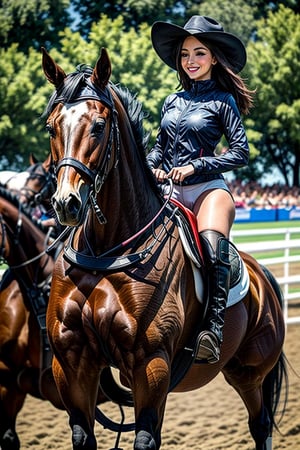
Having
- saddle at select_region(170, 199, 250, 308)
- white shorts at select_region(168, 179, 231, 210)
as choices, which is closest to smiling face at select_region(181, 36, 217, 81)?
white shorts at select_region(168, 179, 231, 210)

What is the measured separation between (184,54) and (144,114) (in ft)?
2.17

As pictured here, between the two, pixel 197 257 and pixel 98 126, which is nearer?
pixel 98 126

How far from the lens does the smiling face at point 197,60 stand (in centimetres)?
445

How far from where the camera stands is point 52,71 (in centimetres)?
363

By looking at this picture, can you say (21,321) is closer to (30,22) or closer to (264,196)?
(264,196)

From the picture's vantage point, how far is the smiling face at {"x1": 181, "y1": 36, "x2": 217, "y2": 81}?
445 centimetres

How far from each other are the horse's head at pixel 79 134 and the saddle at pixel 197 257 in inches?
25.7

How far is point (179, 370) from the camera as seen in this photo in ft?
13.3

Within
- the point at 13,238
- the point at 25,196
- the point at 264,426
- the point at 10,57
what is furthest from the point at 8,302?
the point at 10,57

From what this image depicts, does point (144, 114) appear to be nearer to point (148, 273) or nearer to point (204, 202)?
point (204, 202)

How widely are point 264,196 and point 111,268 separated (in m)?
33.8

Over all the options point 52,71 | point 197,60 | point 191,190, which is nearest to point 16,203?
point 191,190

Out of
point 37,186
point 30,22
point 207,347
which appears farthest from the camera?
point 30,22

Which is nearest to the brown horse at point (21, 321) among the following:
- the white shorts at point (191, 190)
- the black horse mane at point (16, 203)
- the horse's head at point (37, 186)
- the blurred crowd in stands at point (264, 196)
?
the black horse mane at point (16, 203)
